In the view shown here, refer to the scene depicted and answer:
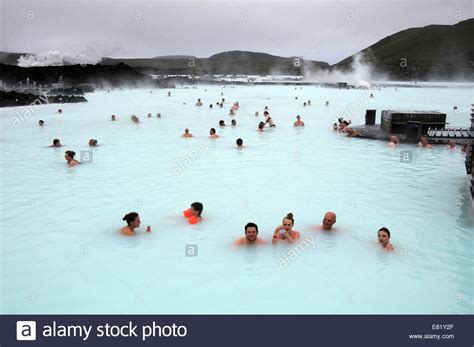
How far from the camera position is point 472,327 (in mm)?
5379

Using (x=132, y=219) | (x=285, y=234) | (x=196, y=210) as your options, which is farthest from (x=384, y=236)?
(x=132, y=219)

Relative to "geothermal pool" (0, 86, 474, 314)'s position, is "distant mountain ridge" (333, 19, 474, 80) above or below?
above

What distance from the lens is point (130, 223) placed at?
8312mm

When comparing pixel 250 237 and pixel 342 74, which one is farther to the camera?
pixel 342 74

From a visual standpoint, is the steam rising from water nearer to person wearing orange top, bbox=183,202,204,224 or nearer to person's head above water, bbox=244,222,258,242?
person wearing orange top, bbox=183,202,204,224

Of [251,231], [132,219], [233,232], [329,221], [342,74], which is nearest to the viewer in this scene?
[251,231]

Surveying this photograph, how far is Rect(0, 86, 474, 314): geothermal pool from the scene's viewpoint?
6.21 m

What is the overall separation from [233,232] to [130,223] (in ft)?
7.16

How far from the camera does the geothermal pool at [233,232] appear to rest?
6215mm

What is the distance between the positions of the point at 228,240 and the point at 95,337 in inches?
144

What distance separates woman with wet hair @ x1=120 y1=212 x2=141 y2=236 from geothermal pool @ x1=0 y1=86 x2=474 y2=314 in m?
0.17

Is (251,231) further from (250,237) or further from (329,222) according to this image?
(329,222)

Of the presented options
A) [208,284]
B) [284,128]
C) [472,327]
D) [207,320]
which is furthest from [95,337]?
[284,128]

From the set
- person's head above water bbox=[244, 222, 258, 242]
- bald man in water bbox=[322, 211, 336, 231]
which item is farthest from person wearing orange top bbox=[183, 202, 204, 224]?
bald man in water bbox=[322, 211, 336, 231]
